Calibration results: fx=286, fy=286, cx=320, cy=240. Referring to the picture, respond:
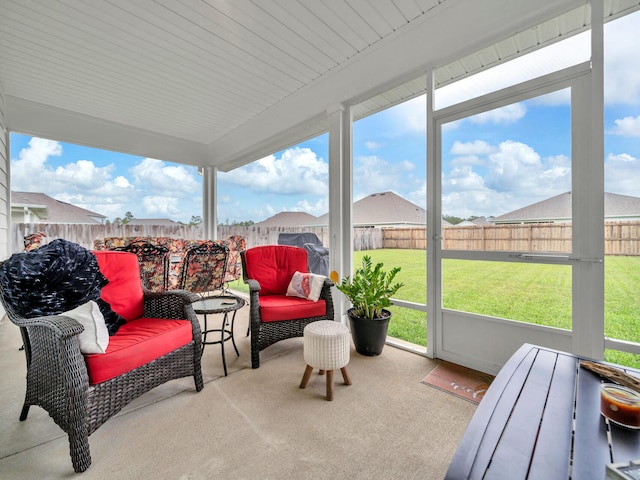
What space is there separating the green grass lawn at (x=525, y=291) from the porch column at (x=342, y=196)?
23.6 inches

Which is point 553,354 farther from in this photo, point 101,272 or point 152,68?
point 152,68

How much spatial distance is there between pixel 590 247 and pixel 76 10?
434 cm

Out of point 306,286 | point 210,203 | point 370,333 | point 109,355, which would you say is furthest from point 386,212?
point 210,203

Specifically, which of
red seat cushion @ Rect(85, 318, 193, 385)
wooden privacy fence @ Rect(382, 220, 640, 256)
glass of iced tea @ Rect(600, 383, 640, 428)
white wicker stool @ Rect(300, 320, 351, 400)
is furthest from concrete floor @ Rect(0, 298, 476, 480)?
wooden privacy fence @ Rect(382, 220, 640, 256)

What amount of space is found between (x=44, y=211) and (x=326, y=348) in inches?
210

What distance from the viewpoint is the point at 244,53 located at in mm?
3053

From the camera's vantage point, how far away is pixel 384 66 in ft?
9.34

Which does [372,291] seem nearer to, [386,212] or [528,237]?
[386,212]

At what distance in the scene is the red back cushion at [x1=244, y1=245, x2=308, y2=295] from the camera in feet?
9.75

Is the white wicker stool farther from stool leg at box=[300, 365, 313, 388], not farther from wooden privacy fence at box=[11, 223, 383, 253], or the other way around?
wooden privacy fence at box=[11, 223, 383, 253]

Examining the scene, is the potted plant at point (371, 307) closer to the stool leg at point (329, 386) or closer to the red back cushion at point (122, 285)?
the stool leg at point (329, 386)

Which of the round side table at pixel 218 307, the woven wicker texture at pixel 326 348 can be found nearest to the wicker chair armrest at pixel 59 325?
the round side table at pixel 218 307

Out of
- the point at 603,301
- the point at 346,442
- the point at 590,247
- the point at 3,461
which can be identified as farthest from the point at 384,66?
the point at 3,461

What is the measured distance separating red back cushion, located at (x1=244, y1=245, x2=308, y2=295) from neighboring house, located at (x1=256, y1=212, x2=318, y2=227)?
956 mm
